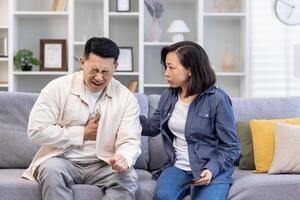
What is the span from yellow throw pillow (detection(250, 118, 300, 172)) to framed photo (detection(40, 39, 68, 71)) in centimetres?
203

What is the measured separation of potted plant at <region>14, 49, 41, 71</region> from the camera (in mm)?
4180

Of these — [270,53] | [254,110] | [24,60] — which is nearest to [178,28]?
[270,53]

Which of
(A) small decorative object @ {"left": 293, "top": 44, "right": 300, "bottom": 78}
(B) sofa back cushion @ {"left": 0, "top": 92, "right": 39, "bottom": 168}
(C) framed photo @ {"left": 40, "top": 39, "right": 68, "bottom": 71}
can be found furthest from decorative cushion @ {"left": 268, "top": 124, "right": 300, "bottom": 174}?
(C) framed photo @ {"left": 40, "top": 39, "right": 68, "bottom": 71}

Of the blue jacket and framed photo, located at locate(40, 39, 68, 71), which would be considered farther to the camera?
framed photo, located at locate(40, 39, 68, 71)

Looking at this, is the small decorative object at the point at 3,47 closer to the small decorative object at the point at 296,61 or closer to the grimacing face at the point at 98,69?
the grimacing face at the point at 98,69

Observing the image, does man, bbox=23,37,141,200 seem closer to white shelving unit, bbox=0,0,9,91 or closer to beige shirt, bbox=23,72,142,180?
beige shirt, bbox=23,72,142,180

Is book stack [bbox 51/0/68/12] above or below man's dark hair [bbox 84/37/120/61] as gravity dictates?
above

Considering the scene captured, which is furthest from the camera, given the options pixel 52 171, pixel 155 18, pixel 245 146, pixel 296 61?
pixel 155 18

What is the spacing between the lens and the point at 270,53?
166 inches

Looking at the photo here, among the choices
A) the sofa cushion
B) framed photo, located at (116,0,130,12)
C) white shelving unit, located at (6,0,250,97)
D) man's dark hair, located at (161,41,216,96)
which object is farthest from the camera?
white shelving unit, located at (6,0,250,97)

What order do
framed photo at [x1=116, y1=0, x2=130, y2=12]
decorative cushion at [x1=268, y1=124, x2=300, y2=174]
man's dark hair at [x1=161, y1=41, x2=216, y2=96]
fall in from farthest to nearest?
framed photo at [x1=116, y1=0, x2=130, y2=12] → decorative cushion at [x1=268, y1=124, x2=300, y2=174] → man's dark hair at [x1=161, y1=41, x2=216, y2=96]

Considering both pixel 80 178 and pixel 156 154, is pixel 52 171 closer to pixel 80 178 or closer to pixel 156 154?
pixel 80 178

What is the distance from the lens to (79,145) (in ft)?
8.04

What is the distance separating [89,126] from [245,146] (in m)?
0.92
